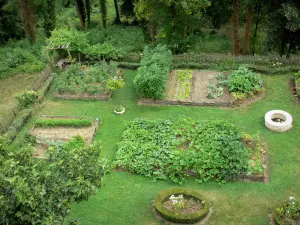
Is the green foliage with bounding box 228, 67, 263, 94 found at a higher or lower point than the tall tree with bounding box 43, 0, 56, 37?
lower

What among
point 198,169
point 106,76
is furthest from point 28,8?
point 198,169

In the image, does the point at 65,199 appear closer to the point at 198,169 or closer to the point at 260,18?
the point at 198,169

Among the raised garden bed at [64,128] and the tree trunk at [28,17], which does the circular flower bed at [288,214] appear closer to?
the raised garden bed at [64,128]

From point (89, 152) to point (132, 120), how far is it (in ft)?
30.0

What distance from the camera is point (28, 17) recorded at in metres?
28.2

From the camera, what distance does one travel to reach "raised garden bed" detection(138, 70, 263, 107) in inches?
808

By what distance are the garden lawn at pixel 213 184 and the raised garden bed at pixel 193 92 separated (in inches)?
15.3

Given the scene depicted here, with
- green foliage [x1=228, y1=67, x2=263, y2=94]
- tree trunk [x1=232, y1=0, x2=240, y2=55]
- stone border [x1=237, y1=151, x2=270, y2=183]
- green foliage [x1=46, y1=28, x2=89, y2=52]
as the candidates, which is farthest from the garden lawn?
tree trunk [x1=232, y1=0, x2=240, y2=55]

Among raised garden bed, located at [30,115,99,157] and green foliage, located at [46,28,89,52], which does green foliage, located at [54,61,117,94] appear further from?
raised garden bed, located at [30,115,99,157]

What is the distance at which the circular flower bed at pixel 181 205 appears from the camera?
13961mm

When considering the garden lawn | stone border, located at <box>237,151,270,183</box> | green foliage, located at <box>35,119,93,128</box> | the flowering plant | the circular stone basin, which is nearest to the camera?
the flowering plant

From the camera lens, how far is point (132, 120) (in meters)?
19.7

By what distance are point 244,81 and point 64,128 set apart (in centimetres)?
962

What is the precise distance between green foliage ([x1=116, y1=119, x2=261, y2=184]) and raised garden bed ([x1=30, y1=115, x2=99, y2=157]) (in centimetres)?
197
